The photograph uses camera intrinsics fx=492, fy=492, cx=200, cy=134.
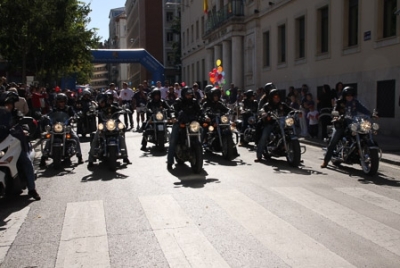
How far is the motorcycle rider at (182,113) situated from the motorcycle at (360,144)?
2.85 meters

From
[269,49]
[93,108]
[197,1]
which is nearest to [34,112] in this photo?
[93,108]

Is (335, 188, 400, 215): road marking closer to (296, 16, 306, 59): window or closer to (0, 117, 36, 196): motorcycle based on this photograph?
(0, 117, 36, 196): motorcycle

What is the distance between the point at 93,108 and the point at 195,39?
3909 centimetres

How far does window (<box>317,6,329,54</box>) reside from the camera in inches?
884

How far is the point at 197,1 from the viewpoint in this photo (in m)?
47.2

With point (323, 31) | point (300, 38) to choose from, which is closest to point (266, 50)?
point (300, 38)

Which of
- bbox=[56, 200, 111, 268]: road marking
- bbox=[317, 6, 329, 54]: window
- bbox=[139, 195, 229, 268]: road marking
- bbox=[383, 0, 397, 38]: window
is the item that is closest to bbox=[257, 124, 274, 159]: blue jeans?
bbox=[139, 195, 229, 268]: road marking

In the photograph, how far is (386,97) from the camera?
1750cm

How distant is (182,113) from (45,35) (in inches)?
560

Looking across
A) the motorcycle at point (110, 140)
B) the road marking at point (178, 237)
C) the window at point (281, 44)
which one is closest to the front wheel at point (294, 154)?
the motorcycle at point (110, 140)

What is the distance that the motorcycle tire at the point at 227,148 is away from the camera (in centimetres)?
1155

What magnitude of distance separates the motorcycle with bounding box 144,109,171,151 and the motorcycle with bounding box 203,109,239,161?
4.75ft

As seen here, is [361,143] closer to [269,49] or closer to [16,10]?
[16,10]

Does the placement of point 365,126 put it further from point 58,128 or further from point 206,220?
point 58,128
